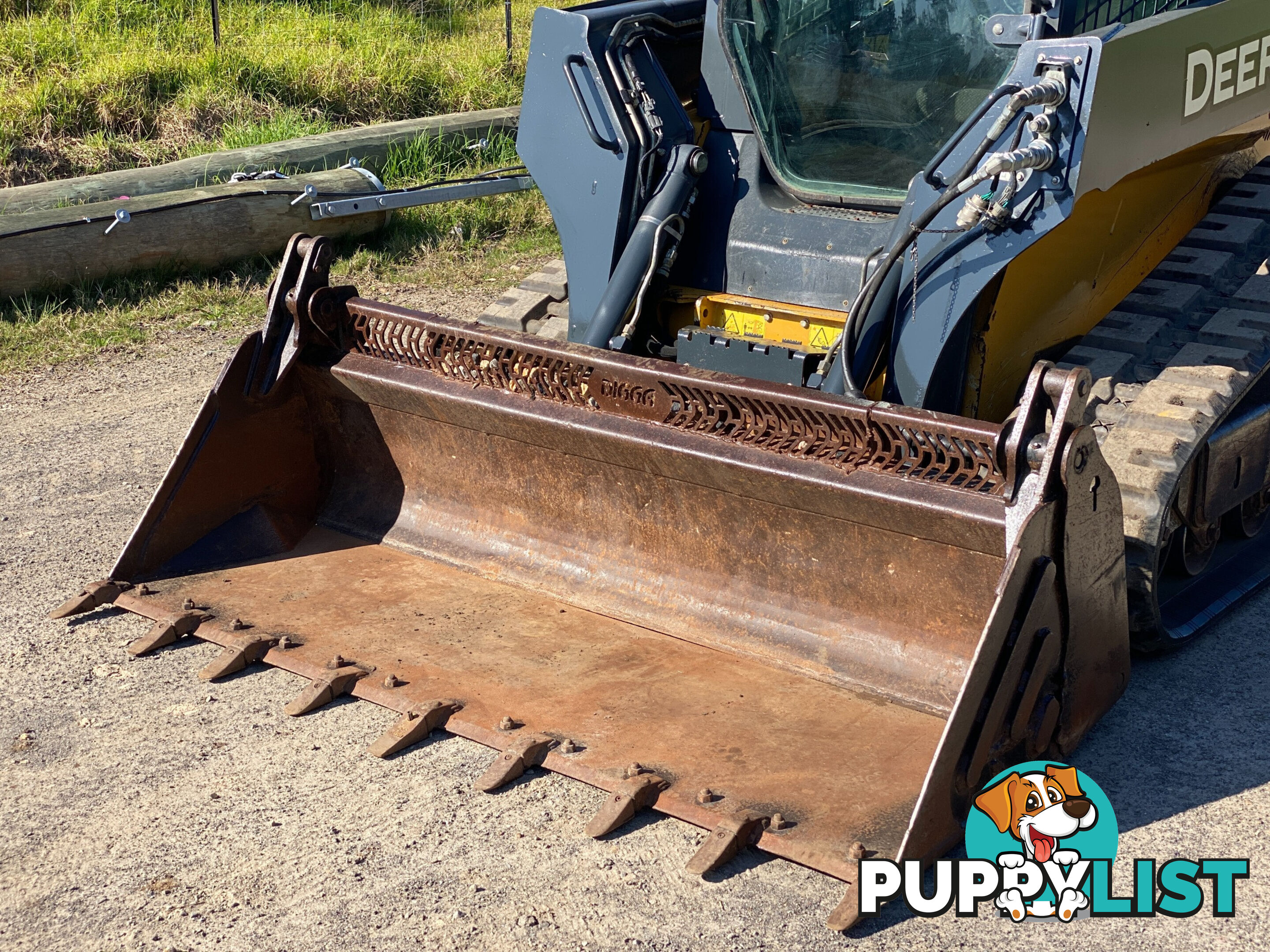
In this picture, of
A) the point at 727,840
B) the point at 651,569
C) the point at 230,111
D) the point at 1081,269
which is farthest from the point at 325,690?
the point at 230,111

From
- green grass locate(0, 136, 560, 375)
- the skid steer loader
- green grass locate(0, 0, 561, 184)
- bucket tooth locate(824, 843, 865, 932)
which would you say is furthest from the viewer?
green grass locate(0, 0, 561, 184)

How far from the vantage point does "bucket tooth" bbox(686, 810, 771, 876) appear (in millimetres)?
2832

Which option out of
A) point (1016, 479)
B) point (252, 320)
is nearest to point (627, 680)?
point (1016, 479)

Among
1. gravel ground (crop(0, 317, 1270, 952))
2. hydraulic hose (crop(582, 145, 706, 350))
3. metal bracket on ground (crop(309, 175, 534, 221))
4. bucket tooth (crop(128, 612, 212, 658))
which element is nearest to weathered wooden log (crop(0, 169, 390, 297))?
metal bracket on ground (crop(309, 175, 534, 221))

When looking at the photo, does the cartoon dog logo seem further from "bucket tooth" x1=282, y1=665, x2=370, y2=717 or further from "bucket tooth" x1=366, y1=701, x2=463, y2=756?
"bucket tooth" x1=282, y1=665, x2=370, y2=717

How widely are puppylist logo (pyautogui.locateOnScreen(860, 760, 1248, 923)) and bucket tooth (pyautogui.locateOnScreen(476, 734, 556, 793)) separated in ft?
2.79

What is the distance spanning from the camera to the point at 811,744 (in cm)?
316

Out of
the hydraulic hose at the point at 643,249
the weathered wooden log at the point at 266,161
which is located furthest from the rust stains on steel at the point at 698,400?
the weathered wooden log at the point at 266,161

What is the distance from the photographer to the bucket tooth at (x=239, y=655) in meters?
3.68

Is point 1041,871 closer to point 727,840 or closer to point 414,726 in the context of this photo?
point 727,840

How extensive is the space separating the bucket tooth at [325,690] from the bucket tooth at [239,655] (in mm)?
230

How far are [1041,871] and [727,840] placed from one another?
67 centimetres

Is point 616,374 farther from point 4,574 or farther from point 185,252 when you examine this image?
point 185,252

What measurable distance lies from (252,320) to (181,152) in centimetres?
241
